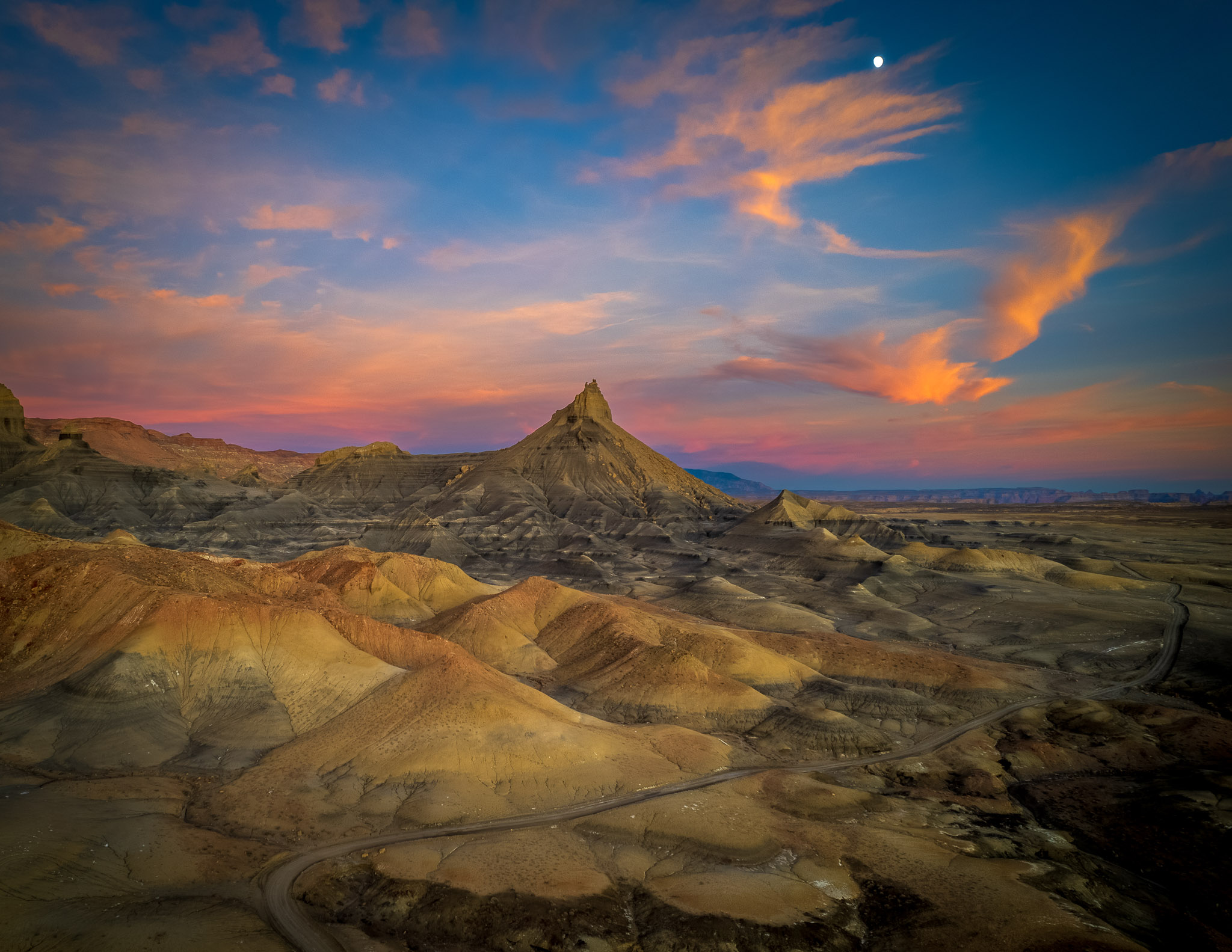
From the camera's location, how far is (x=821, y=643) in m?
64.6

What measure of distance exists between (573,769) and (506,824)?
5599 mm

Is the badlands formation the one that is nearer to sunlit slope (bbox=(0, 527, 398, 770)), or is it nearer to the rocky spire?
sunlit slope (bbox=(0, 527, 398, 770))

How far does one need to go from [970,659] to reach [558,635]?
41.1 meters

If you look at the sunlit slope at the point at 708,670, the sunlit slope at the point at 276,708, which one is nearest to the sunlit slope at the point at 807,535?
the sunlit slope at the point at 708,670

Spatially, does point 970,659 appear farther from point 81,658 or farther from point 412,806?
point 81,658

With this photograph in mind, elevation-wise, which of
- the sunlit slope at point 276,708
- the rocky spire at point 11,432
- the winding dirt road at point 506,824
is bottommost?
the winding dirt road at point 506,824

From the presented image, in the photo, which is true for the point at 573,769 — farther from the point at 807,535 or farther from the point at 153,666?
the point at 807,535

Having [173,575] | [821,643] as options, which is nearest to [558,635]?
[821,643]

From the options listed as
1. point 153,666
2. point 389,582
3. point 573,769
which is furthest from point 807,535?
point 153,666

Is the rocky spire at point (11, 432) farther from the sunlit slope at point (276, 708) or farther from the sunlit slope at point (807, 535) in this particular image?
the sunlit slope at point (807, 535)

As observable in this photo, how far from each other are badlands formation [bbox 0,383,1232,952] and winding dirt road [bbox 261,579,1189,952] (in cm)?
17

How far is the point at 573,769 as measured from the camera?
35.6m

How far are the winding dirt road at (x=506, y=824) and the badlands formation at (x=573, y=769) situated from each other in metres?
0.17

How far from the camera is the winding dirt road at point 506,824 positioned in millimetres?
23172
